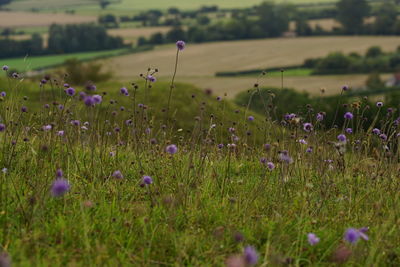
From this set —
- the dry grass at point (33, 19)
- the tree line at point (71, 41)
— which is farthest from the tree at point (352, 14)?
the dry grass at point (33, 19)

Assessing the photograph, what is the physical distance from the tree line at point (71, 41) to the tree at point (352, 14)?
3886 cm

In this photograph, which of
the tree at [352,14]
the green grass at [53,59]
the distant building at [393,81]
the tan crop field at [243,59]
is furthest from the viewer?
the tree at [352,14]

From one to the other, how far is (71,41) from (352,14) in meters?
48.9

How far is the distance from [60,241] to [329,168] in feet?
9.01

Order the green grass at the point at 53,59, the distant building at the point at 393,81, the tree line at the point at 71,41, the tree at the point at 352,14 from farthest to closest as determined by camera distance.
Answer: the tree at the point at 352,14 < the tree line at the point at 71,41 < the distant building at the point at 393,81 < the green grass at the point at 53,59

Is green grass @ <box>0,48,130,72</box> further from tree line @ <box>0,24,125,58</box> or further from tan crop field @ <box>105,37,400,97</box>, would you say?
tan crop field @ <box>105,37,400,97</box>

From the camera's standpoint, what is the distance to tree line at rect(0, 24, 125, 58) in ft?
195

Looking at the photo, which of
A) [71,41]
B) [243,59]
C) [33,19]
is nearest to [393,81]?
[243,59]

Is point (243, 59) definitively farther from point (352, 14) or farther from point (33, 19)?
point (352, 14)

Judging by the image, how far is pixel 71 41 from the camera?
64.3 m

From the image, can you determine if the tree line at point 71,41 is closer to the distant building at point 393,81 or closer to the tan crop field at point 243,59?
the tan crop field at point 243,59

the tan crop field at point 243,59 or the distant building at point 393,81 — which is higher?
the tan crop field at point 243,59

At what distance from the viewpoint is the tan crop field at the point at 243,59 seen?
171 ft

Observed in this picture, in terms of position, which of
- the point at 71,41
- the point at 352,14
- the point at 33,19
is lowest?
the point at 71,41
